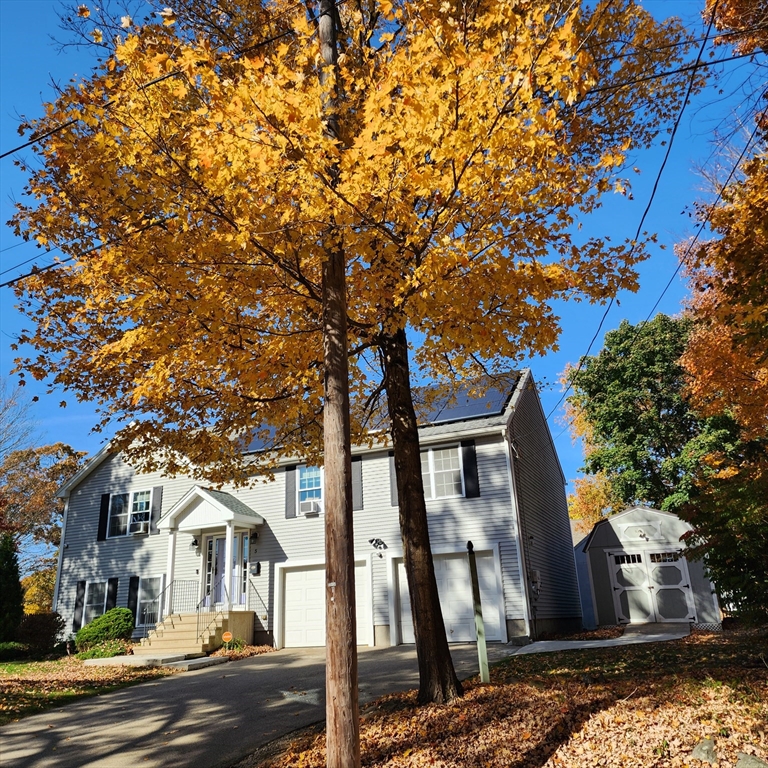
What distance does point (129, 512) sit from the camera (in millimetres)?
21047

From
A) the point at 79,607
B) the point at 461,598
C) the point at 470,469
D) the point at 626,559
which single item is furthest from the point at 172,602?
the point at 626,559

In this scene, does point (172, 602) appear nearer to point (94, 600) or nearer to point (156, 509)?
point (156, 509)

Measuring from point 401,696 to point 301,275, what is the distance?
16.8ft

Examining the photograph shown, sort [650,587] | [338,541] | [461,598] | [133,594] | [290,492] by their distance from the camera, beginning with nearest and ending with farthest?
[338,541], [461,598], [650,587], [290,492], [133,594]

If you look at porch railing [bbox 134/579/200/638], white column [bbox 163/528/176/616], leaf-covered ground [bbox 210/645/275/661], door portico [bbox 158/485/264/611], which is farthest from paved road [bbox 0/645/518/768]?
white column [bbox 163/528/176/616]

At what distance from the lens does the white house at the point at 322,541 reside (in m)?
15.8

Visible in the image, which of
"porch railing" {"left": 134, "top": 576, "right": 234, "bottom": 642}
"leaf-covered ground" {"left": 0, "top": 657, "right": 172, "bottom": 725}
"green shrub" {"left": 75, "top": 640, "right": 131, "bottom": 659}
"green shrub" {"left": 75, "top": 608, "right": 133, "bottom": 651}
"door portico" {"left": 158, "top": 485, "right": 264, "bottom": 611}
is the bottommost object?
"leaf-covered ground" {"left": 0, "top": 657, "right": 172, "bottom": 725}

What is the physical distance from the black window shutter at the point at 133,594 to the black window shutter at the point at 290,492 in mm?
5871

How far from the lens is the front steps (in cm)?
1595

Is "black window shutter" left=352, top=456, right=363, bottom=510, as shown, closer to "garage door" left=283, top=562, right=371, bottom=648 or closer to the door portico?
"garage door" left=283, top=562, right=371, bottom=648

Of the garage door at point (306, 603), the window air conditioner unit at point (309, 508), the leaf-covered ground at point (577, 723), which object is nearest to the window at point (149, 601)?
the garage door at point (306, 603)

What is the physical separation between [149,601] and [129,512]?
10.6 ft

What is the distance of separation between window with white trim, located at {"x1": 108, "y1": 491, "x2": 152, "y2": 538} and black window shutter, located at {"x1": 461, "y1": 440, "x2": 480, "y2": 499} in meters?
11.0

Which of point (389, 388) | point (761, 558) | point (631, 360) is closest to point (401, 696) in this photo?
point (389, 388)
